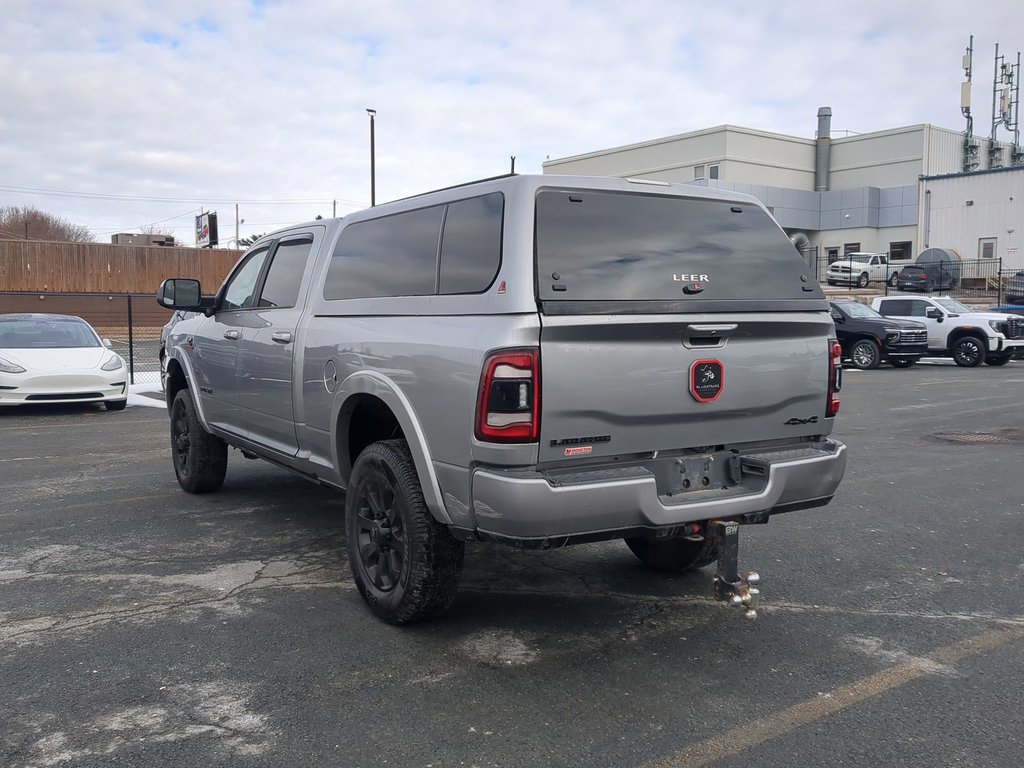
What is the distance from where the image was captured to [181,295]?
260 inches

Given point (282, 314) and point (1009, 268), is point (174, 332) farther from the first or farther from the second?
point (1009, 268)

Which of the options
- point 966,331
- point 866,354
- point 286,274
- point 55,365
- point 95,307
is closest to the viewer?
point 286,274

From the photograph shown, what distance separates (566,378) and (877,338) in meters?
19.7

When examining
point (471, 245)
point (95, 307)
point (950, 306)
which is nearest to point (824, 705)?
point (471, 245)

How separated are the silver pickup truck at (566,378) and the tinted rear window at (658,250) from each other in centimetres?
1

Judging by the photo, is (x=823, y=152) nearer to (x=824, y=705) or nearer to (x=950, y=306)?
(x=950, y=306)

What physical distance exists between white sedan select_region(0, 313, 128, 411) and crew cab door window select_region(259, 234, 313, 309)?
778cm

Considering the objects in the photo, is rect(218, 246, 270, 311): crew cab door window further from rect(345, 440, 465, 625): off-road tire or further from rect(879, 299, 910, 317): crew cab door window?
rect(879, 299, 910, 317): crew cab door window

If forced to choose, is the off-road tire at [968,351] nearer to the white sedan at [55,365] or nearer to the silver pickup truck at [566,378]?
the white sedan at [55,365]

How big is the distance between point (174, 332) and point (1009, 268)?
47185 millimetres

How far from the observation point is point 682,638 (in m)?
4.39

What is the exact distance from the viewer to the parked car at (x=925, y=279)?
40.0 metres

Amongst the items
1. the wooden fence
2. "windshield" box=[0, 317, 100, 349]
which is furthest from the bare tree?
"windshield" box=[0, 317, 100, 349]

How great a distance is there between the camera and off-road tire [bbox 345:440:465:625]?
420cm
